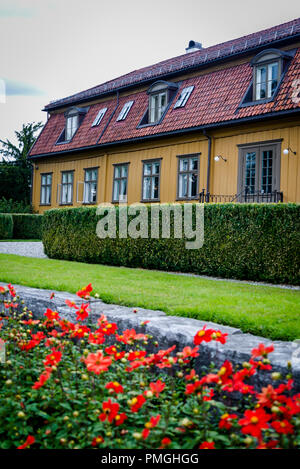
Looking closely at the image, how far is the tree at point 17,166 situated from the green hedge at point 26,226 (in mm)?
10797

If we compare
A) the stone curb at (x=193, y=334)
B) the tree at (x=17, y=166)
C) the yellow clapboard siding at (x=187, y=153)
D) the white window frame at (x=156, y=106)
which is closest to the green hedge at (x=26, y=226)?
the yellow clapboard siding at (x=187, y=153)

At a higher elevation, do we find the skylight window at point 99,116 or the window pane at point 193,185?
the skylight window at point 99,116

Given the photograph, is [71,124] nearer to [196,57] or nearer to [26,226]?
[26,226]

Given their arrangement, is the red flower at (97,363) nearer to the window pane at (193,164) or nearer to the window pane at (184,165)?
the window pane at (193,164)

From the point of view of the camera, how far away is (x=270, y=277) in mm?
9336

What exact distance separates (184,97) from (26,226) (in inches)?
434

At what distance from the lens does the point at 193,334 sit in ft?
12.6

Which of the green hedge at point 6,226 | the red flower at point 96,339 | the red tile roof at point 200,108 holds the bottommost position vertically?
the red flower at point 96,339

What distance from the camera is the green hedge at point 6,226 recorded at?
2203 cm

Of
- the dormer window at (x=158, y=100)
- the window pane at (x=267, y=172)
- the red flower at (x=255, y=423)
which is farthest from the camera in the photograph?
the dormer window at (x=158, y=100)

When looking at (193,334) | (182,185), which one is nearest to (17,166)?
(182,185)
